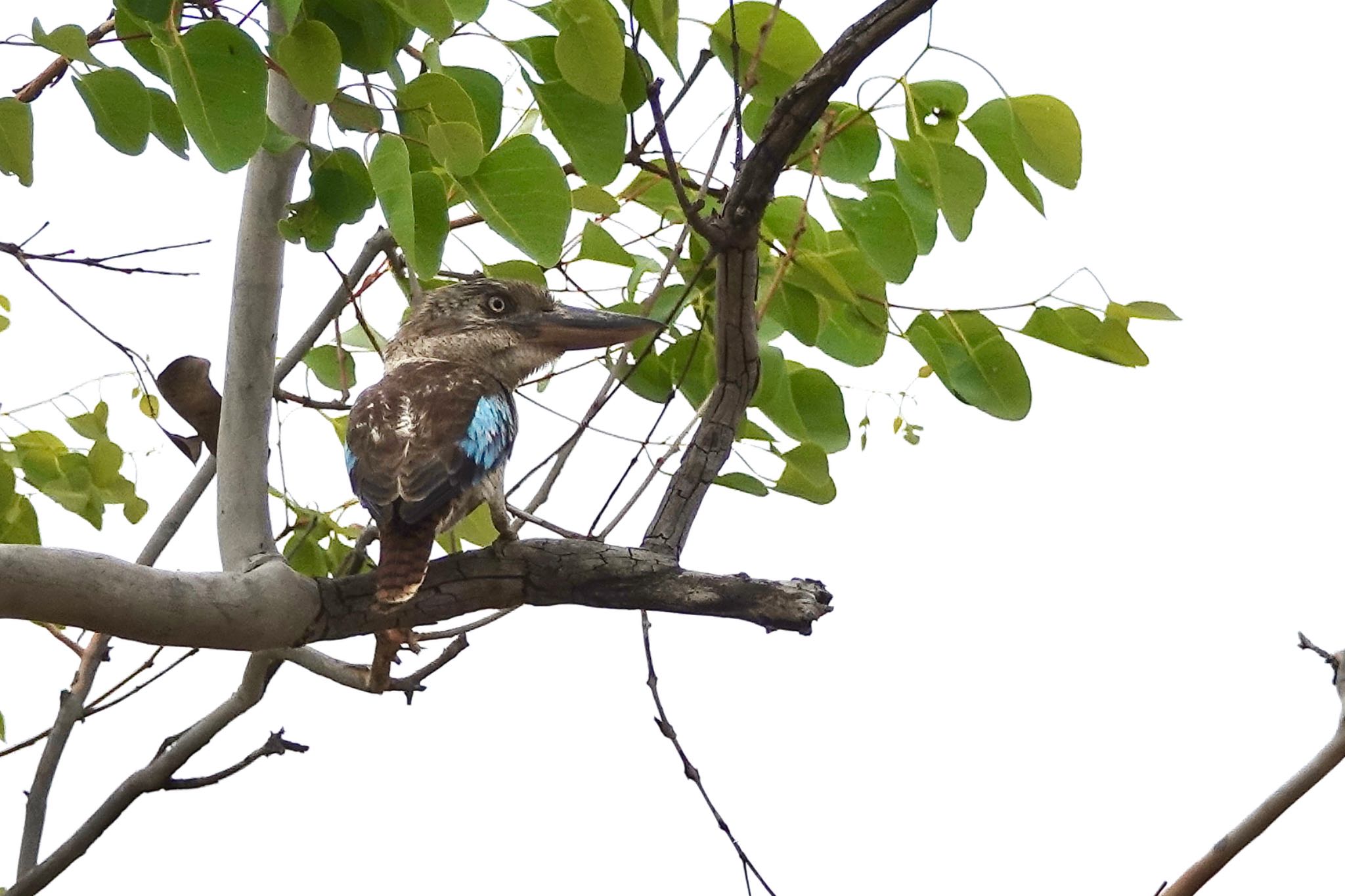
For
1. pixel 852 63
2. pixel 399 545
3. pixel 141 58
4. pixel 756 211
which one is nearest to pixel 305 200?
pixel 141 58

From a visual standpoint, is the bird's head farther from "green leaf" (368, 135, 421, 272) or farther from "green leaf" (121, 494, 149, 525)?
"green leaf" (368, 135, 421, 272)

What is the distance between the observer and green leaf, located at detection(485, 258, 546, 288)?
113 inches

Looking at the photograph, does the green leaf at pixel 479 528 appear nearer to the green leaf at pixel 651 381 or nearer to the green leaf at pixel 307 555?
the green leaf at pixel 307 555

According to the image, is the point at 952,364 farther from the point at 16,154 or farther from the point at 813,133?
the point at 16,154

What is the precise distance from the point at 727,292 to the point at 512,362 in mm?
1028

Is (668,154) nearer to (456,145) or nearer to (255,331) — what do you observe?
(456,145)

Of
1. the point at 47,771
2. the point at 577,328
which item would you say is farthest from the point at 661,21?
the point at 47,771

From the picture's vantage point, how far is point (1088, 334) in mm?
2465

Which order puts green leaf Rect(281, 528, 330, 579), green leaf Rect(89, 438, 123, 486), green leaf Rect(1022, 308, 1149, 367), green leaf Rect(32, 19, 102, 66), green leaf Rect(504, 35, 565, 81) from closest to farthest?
green leaf Rect(32, 19, 102, 66), green leaf Rect(504, 35, 565, 81), green leaf Rect(1022, 308, 1149, 367), green leaf Rect(89, 438, 123, 486), green leaf Rect(281, 528, 330, 579)

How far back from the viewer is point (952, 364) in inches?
102

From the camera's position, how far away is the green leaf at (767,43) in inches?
94.1

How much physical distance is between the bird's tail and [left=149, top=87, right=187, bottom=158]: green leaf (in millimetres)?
698

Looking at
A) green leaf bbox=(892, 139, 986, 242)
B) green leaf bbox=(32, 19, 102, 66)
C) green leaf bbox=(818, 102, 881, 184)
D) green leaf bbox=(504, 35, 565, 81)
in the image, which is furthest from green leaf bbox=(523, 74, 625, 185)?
green leaf bbox=(32, 19, 102, 66)

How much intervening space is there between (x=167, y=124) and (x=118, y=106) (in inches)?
4.0
